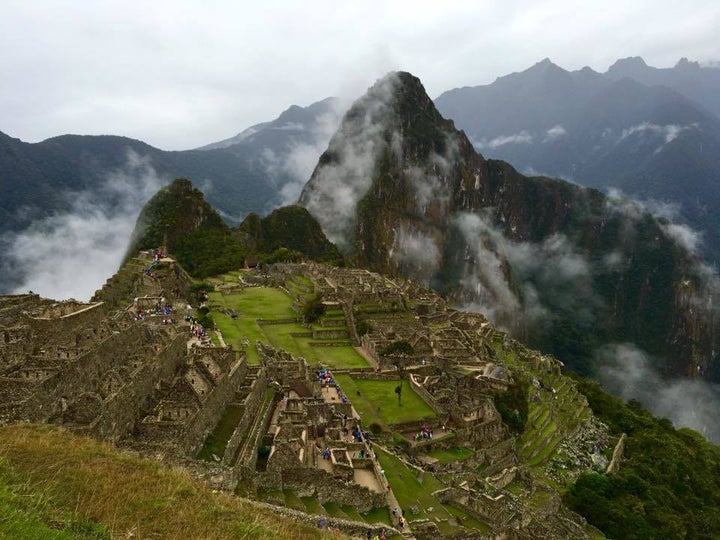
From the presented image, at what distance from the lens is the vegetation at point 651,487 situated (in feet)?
93.7

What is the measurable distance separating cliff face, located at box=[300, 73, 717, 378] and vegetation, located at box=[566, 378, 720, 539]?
286ft

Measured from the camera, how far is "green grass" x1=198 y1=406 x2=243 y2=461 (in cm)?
1653

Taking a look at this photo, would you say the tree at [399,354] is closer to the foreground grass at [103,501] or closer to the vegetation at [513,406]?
the vegetation at [513,406]

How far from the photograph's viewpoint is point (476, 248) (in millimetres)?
175125

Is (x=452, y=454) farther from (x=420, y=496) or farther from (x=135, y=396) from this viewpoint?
(x=135, y=396)

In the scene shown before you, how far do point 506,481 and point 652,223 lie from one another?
189 metres

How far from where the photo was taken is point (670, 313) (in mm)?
166250

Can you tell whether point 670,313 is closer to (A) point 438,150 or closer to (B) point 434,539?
(A) point 438,150

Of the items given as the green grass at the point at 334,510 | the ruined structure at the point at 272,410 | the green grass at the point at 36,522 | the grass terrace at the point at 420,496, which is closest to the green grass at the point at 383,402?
the ruined structure at the point at 272,410

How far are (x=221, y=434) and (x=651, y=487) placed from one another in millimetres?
28319

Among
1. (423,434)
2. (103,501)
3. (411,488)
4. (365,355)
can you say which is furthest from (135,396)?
(365,355)

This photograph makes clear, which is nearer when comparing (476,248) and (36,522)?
(36,522)

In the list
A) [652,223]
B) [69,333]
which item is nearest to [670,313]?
[652,223]

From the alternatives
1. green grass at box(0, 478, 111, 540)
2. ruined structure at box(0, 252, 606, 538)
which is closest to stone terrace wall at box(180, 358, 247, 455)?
ruined structure at box(0, 252, 606, 538)
